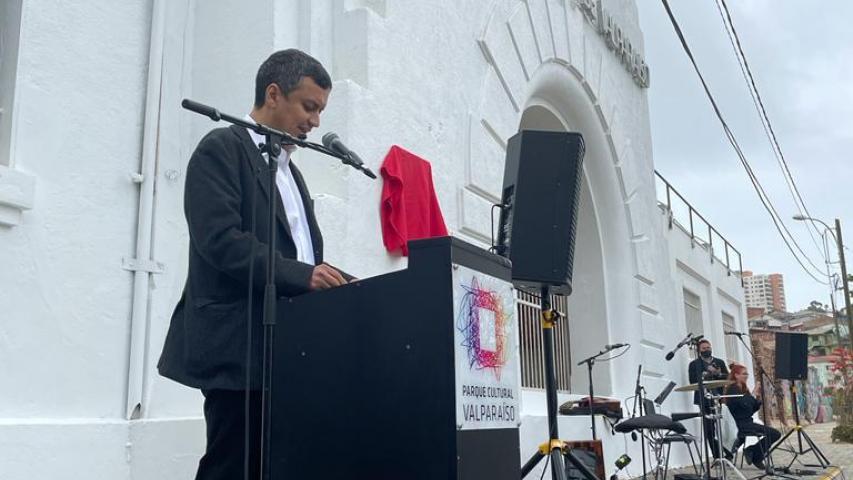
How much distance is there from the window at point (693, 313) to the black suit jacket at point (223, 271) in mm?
12885

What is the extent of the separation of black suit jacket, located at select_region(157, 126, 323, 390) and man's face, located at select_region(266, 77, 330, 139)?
0.57ft

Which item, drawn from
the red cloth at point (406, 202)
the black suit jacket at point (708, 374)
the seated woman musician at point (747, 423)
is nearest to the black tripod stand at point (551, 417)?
the red cloth at point (406, 202)

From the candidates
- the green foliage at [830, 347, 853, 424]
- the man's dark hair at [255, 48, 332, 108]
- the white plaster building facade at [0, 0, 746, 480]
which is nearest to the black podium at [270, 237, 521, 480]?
the man's dark hair at [255, 48, 332, 108]

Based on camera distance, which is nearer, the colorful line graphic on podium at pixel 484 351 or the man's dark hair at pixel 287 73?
the colorful line graphic on podium at pixel 484 351

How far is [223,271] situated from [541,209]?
246 cm

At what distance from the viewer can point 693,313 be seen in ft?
48.5

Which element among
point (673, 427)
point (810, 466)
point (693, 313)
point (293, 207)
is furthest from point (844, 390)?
point (293, 207)

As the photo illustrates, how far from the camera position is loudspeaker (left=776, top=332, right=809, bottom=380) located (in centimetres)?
1188

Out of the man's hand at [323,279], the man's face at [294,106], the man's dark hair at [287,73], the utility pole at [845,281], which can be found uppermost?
the utility pole at [845,281]

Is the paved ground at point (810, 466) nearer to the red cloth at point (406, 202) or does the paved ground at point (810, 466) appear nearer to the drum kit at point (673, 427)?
the drum kit at point (673, 427)

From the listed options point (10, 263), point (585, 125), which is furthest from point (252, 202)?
point (585, 125)

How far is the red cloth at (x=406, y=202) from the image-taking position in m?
4.63

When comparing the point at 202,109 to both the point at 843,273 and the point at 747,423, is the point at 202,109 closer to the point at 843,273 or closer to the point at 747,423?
the point at 747,423

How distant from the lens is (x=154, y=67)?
3.88 m
